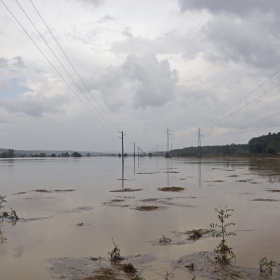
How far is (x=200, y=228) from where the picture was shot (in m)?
11.5

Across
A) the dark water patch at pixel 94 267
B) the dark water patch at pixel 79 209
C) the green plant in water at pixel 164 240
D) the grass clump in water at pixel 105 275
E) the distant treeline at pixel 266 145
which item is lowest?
the dark water patch at pixel 94 267

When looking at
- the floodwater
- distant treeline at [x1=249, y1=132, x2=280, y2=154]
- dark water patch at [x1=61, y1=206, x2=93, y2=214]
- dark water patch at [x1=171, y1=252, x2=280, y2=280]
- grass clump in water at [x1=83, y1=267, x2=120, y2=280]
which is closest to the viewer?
grass clump in water at [x1=83, y1=267, x2=120, y2=280]

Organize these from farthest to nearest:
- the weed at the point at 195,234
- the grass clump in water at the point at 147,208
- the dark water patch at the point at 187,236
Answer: the grass clump in water at the point at 147,208, the weed at the point at 195,234, the dark water patch at the point at 187,236

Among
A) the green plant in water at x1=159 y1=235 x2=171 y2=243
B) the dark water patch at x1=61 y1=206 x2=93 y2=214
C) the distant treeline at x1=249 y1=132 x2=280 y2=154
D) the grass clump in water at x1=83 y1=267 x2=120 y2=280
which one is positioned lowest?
the grass clump in water at x1=83 y1=267 x2=120 y2=280

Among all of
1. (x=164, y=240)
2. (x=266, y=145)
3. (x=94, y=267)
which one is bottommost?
(x=94, y=267)

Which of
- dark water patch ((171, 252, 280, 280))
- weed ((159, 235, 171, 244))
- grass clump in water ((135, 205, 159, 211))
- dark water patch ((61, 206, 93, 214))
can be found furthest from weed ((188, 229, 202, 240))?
dark water patch ((61, 206, 93, 214))

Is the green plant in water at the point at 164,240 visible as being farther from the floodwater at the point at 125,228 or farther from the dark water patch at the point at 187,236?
the floodwater at the point at 125,228

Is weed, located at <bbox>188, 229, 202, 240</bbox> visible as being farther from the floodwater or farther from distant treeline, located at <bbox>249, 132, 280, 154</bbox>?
distant treeline, located at <bbox>249, 132, 280, 154</bbox>

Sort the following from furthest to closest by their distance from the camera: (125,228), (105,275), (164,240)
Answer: (125,228)
(164,240)
(105,275)

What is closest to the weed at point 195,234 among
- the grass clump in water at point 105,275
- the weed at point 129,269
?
the weed at point 129,269

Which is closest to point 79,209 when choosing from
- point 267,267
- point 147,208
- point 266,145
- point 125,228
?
point 147,208

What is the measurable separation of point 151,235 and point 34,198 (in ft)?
37.3

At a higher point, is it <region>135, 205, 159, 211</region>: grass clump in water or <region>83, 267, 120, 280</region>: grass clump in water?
<region>135, 205, 159, 211</region>: grass clump in water

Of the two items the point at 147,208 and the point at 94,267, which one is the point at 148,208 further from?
the point at 94,267
